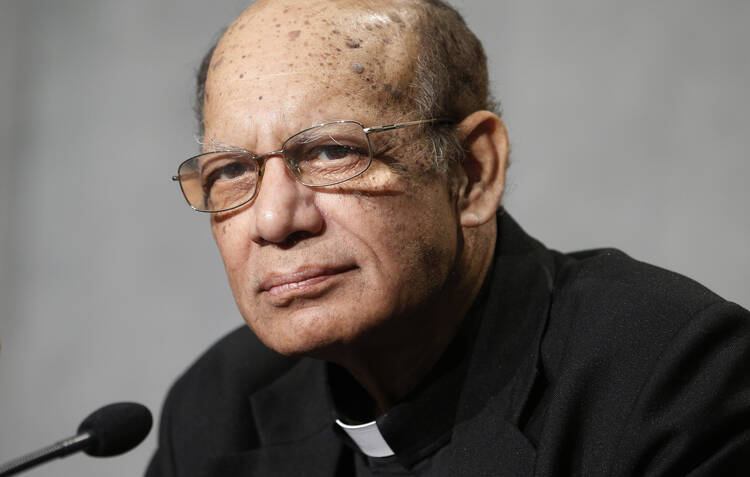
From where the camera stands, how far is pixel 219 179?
5.20 feet

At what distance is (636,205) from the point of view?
2.39 metres

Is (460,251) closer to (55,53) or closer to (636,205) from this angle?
(636,205)

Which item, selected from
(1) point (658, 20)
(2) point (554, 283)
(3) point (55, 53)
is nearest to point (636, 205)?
(1) point (658, 20)

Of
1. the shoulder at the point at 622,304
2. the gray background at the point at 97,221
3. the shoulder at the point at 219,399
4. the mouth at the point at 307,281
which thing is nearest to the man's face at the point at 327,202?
the mouth at the point at 307,281

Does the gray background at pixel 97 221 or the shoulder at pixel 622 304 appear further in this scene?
the gray background at pixel 97 221

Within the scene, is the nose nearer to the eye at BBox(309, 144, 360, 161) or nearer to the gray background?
the eye at BBox(309, 144, 360, 161)

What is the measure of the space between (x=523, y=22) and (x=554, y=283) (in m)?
1.13

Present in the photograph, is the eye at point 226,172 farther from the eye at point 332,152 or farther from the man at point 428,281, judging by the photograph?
the eye at point 332,152

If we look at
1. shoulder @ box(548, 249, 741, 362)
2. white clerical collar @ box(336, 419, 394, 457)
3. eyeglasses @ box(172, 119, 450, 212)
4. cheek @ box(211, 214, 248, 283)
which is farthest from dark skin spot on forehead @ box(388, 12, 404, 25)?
white clerical collar @ box(336, 419, 394, 457)

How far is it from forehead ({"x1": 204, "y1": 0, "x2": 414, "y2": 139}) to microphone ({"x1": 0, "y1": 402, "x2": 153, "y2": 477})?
558 millimetres

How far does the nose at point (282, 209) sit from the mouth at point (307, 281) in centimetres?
6

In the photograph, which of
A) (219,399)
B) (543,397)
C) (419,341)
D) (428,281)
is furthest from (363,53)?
(219,399)

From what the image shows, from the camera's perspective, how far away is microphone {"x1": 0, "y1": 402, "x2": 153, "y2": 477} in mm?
1216

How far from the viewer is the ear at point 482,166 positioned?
162 cm
